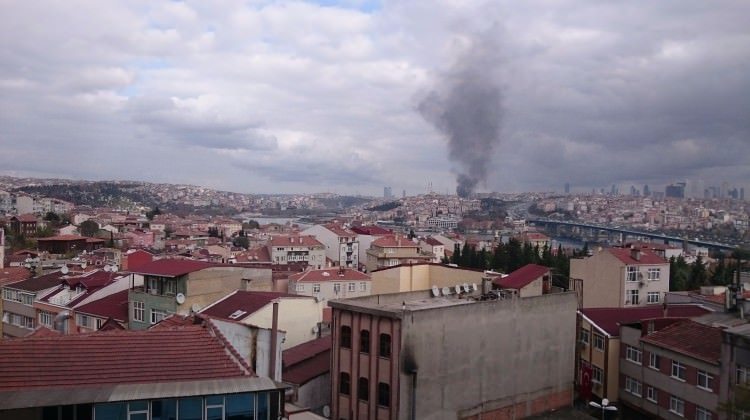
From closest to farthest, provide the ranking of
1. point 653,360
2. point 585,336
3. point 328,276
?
point 653,360, point 585,336, point 328,276

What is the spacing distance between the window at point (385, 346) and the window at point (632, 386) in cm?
937

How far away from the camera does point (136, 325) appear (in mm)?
22328

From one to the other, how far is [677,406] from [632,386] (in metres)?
2.07

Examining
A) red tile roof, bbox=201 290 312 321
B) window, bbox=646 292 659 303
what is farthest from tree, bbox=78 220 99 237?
window, bbox=646 292 659 303

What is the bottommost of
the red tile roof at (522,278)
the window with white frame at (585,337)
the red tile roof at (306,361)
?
the red tile roof at (306,361)

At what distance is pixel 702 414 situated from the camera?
17.6m

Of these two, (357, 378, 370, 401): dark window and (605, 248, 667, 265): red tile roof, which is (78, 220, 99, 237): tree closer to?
(605, 248, 667, 265): red tile roof

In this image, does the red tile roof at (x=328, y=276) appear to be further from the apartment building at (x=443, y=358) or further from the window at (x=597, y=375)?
the window at (x=597, y=375)

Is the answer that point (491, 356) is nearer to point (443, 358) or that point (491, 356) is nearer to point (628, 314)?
point (443, 358)

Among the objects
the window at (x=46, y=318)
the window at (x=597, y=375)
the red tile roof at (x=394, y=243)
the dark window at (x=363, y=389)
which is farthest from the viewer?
the red tile roof at (x=394, y=243)

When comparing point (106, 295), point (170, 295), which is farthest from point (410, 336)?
point (106, 295)

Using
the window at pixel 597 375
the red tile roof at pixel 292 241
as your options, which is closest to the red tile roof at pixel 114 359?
the window at pixel 597 375

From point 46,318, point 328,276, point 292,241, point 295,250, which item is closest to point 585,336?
point 328,276

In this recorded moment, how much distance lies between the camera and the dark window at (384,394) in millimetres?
15430
